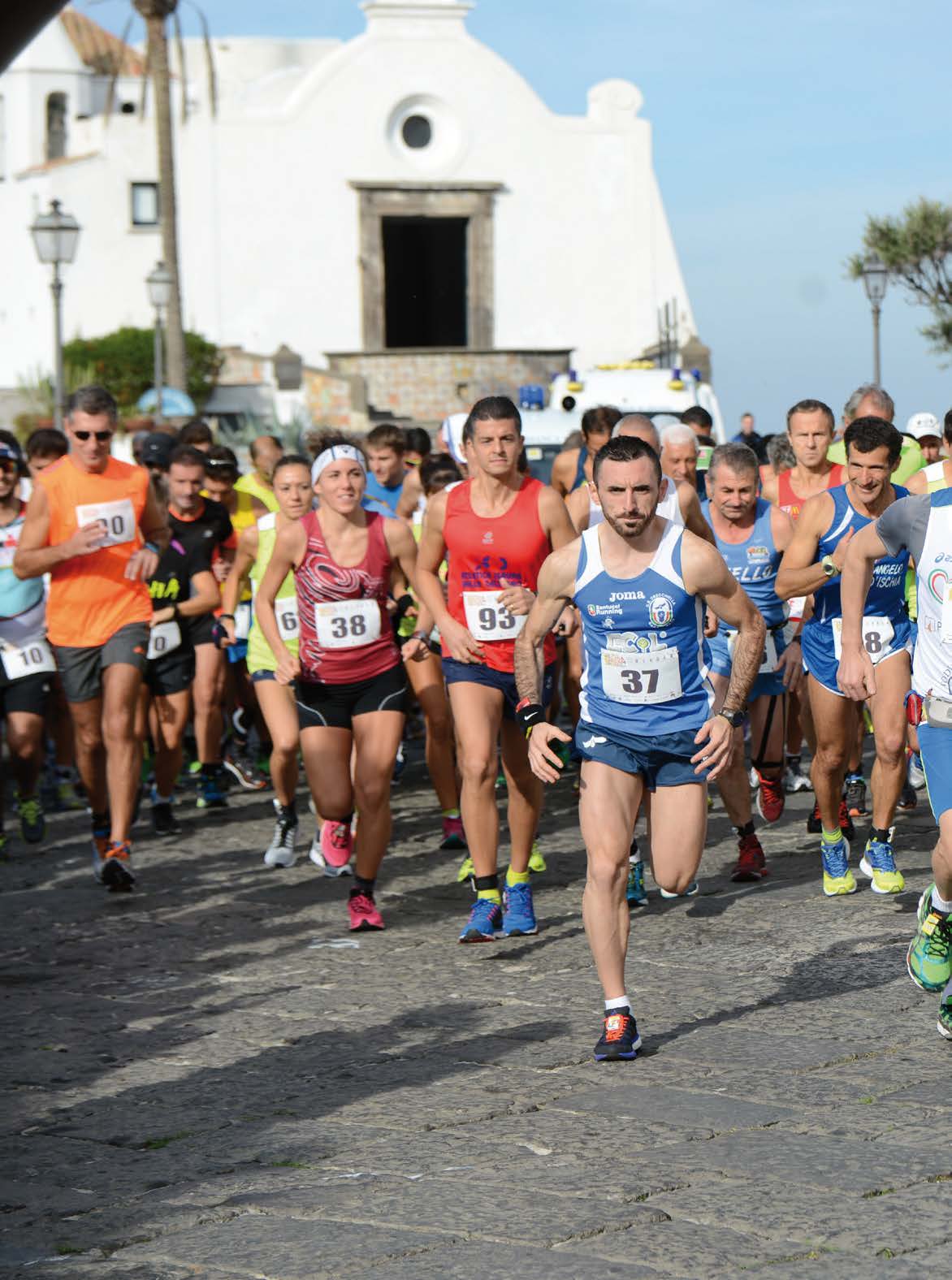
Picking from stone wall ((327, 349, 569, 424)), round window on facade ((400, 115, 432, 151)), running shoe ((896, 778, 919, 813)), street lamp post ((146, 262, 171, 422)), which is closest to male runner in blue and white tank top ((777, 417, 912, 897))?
running shoe ((896, 778, 919, 813))

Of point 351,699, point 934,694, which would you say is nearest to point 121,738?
point 351,699

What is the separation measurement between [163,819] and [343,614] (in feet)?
10.1

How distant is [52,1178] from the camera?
514cm

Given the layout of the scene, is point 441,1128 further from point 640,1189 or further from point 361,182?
point 361,182

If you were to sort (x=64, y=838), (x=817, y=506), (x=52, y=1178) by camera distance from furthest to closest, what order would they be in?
(x=64, y=838), (x=817, y=506), (x=52, y=1178)

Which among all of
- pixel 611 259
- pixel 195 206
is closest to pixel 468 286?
pixel 611 259

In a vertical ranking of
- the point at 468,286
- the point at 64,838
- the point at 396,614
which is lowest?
the point at 64,838

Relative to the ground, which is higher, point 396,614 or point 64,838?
point 396,614

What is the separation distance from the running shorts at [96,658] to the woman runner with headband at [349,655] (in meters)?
0.93

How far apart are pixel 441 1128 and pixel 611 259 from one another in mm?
40589

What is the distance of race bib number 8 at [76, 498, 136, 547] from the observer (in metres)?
9.50

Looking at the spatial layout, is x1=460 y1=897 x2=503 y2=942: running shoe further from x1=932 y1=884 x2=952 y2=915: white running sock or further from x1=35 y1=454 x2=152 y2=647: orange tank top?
x1=35 y1=454 x2=152 y2=647: orange tank top

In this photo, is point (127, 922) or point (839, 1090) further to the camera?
point (127, 922)

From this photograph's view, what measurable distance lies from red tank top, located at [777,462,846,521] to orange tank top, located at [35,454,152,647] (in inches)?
127
